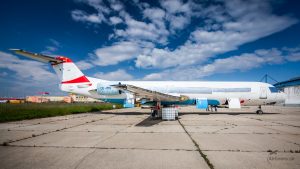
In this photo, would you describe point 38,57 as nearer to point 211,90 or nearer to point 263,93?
point 211,90

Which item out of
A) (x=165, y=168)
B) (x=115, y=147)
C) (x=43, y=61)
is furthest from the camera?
(x=43, y=61)

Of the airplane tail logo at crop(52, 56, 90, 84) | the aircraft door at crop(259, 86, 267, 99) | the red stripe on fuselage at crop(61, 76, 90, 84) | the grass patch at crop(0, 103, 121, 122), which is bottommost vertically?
the grass patch at crop(0, 103, 121, 122)

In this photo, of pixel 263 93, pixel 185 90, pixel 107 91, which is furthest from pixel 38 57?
pixel 263 93

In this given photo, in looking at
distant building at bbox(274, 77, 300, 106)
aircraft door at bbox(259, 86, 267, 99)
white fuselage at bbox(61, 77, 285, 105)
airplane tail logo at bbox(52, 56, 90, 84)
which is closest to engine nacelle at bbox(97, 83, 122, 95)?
white fuselage at bbox(61, 77, 285, 105)

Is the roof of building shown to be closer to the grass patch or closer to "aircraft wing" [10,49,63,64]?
the grass patch

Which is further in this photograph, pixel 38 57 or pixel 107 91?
pixel 107 91

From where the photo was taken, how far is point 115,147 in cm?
557

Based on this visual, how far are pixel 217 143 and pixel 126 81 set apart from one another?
15.1 m

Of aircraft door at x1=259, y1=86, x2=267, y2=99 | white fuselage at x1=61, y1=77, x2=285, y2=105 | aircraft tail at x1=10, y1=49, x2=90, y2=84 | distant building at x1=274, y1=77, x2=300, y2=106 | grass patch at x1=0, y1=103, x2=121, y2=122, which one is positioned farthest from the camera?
distant building at x1=274, y1=77, x2=300, y2=106

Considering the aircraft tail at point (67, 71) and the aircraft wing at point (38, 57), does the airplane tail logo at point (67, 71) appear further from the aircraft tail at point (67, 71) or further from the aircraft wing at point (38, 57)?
the aircraft wing at point (38, 57)

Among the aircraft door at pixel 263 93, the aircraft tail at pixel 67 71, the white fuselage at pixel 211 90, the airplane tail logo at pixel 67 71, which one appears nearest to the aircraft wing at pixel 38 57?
the aircraft tail at pixel 67 71

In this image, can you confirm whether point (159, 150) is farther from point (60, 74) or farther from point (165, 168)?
point (60, 74)

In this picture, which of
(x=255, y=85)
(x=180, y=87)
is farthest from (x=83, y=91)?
(x=255, y=85)

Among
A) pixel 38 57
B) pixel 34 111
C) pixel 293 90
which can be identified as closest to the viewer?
pixel 38 57
